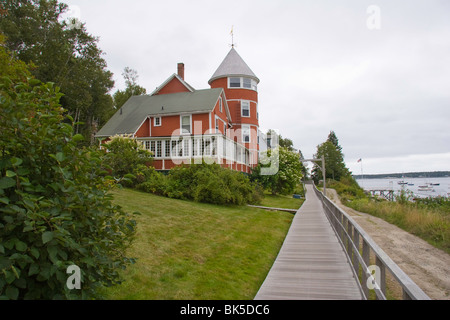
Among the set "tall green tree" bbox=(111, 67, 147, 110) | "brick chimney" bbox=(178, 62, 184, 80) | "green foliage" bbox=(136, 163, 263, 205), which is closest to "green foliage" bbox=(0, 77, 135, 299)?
"green foliage" bbox=(136, 163, 263, 205)

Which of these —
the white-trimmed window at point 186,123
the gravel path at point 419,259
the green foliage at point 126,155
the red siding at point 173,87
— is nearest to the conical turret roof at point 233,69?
the red siding at point 173,87

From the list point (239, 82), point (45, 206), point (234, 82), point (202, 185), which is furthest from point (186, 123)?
point (45, 206)

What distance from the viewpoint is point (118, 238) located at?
14.0ft

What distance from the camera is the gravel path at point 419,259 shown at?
11.7m

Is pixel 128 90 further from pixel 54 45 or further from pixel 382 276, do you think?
pixel 382 276

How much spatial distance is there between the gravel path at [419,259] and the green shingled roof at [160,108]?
17.2m

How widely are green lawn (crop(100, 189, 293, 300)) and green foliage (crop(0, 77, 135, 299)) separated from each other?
2688mm

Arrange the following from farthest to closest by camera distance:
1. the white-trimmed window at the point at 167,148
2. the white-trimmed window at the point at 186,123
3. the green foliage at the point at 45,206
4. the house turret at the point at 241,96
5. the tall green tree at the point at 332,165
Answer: the tall green tree at the point at 332,165 < the house turret at the point at 241,96 < the white-trimmed window at the point at 186,123 < the white-trimmed window at the point at 167,148 < the green foliage at the point at 45,206

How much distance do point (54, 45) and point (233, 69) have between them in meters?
18.8

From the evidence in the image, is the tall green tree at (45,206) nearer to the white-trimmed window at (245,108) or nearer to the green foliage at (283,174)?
the white-trimmed window at (245,108)

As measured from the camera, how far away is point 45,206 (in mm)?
3303

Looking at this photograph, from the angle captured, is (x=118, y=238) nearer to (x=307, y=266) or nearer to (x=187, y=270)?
(x=187, y=270)

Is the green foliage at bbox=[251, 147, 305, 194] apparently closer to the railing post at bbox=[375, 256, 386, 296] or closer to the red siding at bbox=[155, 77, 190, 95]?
the red siding at bbox=[155, 77, 190, 95]
